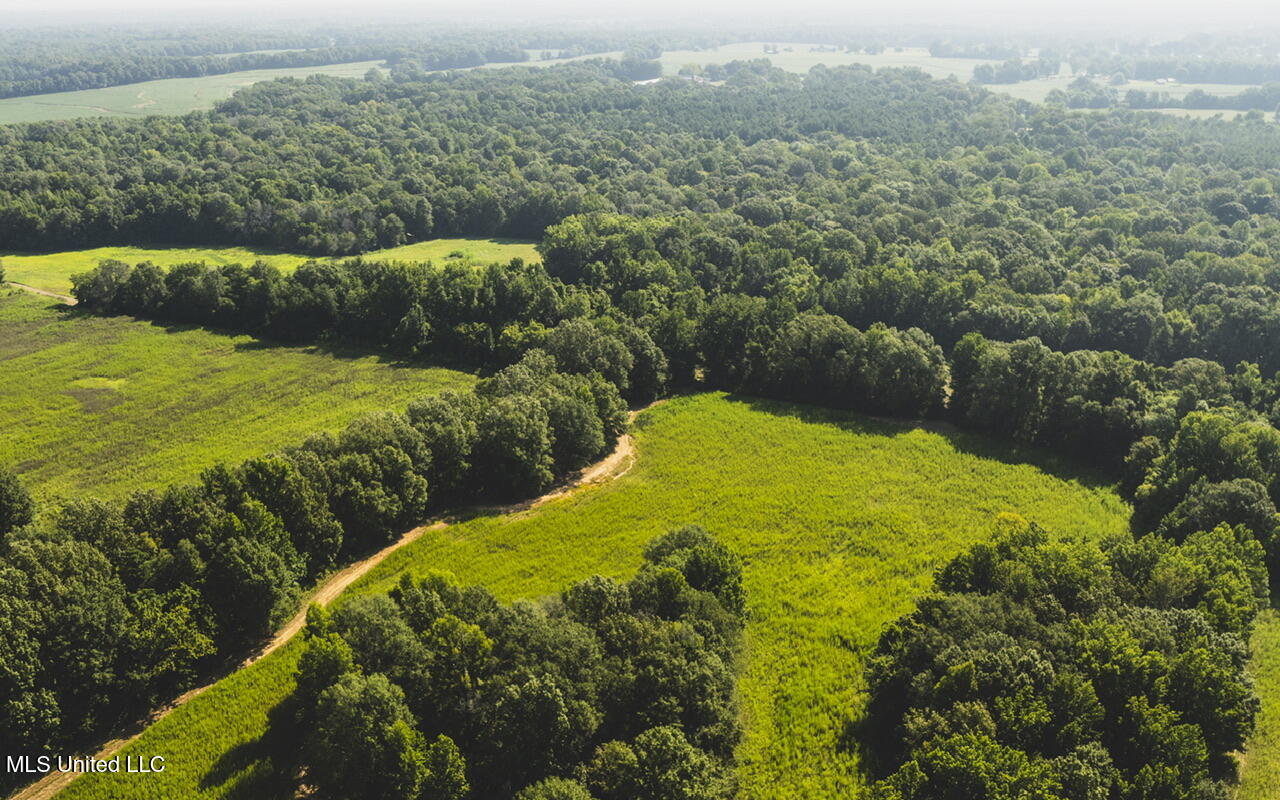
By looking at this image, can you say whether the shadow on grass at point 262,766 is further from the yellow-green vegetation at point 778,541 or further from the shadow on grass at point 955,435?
the shadow on grass at point 955,435

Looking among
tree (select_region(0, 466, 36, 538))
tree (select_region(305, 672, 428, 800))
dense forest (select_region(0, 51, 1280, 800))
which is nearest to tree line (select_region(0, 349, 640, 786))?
A: tree (select_region(0, 466, 36, 538))

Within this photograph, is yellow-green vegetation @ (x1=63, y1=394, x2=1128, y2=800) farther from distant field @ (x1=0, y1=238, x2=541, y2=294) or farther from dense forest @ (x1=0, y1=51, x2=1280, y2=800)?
distant field @ (x1=0, y1=238, x2=541, y2=294)

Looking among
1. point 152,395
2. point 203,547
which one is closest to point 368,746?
point 203,547

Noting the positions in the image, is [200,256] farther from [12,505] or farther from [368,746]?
[368,746]

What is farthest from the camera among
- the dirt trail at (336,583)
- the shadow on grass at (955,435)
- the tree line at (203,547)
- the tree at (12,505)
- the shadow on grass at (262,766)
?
the shadow on grass at (955,435)

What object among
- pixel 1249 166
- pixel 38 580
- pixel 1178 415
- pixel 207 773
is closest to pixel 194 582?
pixel 38 580

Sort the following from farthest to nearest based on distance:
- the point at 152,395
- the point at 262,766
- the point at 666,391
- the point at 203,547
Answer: the point at 666,391 → the point at 152,395 → the point at 203,547 → the point at 262,766

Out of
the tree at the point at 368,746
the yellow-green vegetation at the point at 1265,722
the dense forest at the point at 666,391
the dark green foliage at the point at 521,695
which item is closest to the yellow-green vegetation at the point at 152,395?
the dense forest at the point at 666,391
